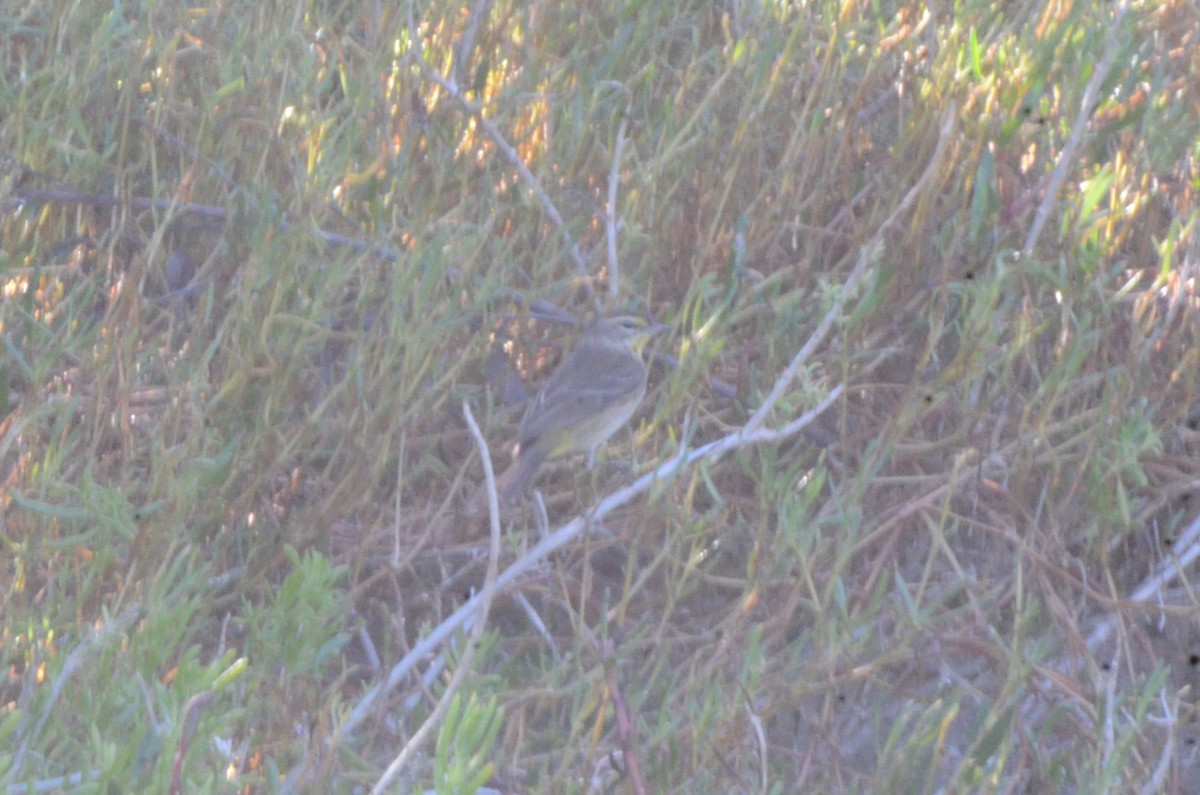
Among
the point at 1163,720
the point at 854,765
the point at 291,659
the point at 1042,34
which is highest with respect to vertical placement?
the point at 1042,34

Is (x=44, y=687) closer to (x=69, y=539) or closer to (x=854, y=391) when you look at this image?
(x=69, y=539)

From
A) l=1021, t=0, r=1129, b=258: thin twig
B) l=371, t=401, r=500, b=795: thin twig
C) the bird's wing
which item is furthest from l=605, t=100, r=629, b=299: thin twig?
l=371, t=401, r=500, b=795: thin twig

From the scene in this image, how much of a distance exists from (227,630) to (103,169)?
1530 millimetres

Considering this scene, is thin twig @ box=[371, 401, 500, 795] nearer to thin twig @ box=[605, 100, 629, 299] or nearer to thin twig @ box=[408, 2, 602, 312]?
thin twig @ box=[605, 100, 629, 299]

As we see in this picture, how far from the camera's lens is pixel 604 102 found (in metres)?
4.61

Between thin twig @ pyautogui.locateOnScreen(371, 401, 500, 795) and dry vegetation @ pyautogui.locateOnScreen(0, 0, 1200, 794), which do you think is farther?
dry vegetation @ pyautogui.locateOnScreen(0, 0, 1200, 794)

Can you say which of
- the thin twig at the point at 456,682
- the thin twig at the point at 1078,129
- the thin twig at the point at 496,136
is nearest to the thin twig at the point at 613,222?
the thin twig at the point at 496,136

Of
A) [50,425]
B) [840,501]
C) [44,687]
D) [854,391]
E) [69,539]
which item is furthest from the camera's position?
[854,391]

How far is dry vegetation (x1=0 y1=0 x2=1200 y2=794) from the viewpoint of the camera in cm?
330

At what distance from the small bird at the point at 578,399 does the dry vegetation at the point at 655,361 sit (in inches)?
3.5

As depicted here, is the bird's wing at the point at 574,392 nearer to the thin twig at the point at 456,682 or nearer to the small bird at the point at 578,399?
the small bird at the point at 578,399

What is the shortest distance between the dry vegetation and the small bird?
88 mm

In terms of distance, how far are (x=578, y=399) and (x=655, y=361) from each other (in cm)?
47

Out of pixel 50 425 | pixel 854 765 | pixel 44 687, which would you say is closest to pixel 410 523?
pixel 50 425
